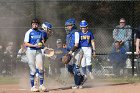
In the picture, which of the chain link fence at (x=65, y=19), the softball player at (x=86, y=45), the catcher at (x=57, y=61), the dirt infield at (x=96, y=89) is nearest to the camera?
the dirt infield at (x=96, y=89)

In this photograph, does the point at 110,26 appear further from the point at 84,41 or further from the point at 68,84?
the point at 68,84

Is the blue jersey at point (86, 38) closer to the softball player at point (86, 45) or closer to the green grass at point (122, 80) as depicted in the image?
the softball player at point (86, 45)

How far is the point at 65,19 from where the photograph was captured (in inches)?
813

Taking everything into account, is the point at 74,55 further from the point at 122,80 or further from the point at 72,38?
the point at 122,80

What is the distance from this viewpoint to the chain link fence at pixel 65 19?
19.2 metres

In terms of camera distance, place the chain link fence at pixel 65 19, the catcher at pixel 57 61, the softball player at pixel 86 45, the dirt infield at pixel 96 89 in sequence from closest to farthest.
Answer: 1. the dirt infield at pixel 96 89
2. the softball player at pixel 86 45
3. the catcher at pixel 57 61
4. the chain link fence at pixel 65 19

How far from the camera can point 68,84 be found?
16.5m

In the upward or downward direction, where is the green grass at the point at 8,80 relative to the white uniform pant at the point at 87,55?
downward

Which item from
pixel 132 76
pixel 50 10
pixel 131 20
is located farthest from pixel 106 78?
pixel 50 10

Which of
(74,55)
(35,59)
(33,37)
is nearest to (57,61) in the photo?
(74,55)

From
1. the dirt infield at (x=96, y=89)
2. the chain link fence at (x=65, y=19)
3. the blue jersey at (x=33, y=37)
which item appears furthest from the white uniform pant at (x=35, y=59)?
the chain link fence at (x=65, y=19)

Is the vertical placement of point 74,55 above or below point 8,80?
above

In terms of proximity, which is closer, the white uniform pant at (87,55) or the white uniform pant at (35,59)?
the white uniform pant at (35,59)

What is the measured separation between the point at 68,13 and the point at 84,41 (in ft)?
12.4
